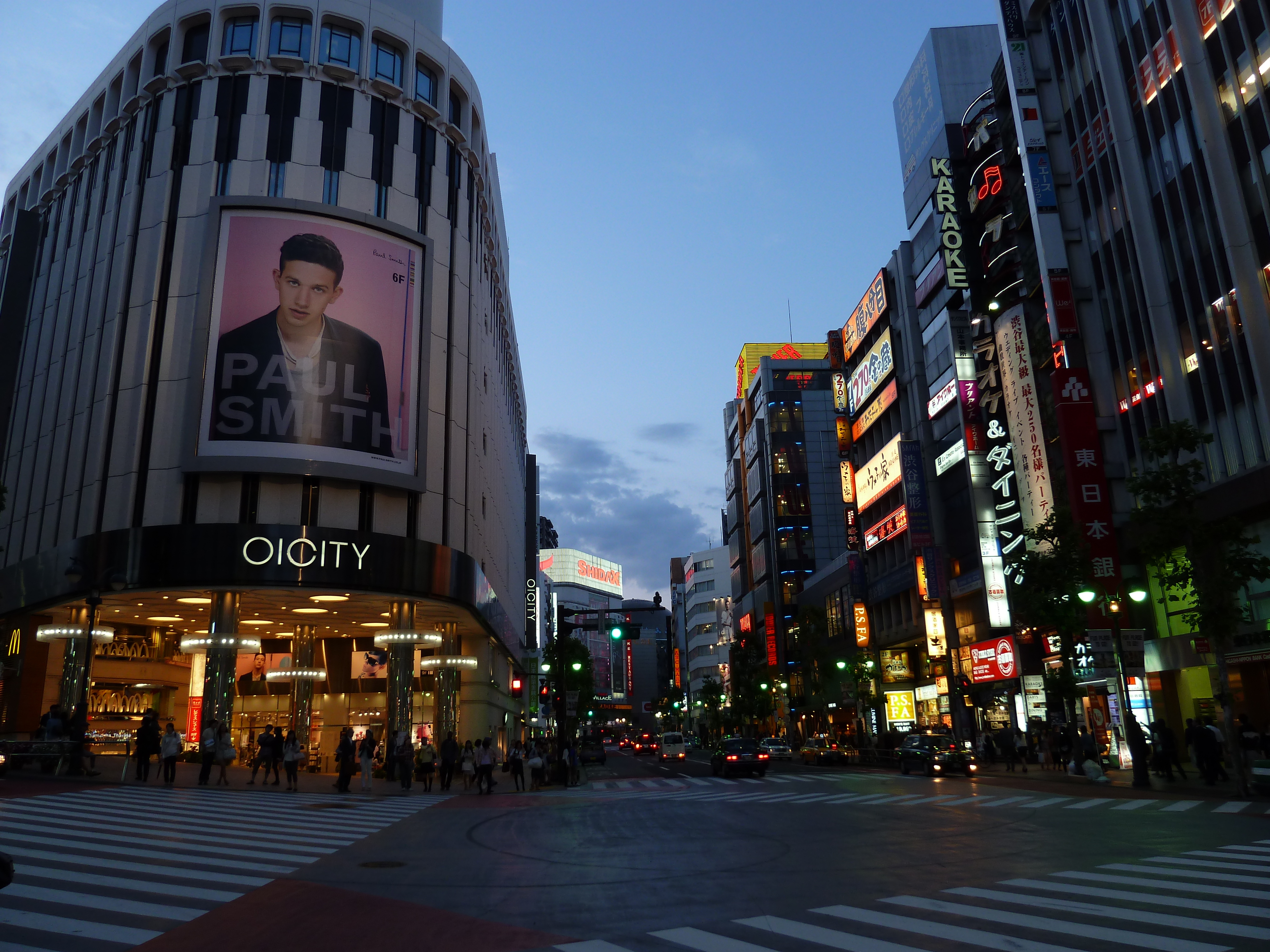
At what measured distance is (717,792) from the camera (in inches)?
1188

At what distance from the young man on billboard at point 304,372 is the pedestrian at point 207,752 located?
11.2 meters

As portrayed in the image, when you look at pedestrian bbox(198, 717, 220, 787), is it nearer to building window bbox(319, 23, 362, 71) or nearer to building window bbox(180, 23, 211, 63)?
building window bbox(319, 23, 362, 71)

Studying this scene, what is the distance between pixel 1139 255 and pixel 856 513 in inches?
1511

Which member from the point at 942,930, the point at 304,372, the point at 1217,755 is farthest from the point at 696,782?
the point at 942,930

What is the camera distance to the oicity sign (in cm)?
3344

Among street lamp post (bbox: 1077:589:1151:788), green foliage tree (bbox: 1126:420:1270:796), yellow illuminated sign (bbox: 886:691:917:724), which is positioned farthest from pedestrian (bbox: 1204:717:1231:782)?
yellow illuminated sign (bbox: 886:691:917:724)

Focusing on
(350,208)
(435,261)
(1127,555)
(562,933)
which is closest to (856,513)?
(1127,555)

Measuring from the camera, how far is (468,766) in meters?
33.2

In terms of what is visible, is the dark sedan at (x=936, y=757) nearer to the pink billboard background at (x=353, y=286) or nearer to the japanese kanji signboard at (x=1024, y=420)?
the japanese kanji signboard at (x=1024, y=420)

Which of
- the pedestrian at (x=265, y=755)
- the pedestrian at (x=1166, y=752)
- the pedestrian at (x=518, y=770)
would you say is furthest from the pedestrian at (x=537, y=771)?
the pedestrian at (x=1166, y=752)

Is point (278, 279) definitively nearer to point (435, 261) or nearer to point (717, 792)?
point (435, 261)

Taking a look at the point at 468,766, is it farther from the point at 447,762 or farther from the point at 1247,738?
the point at 1247,738

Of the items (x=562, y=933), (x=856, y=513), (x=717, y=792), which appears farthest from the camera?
(x=856, y=513)

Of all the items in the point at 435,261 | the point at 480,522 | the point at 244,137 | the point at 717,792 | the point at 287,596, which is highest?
the point at 244,137
